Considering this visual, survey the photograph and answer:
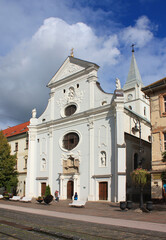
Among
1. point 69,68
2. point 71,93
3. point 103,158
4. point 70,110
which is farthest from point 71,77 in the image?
point 103,158

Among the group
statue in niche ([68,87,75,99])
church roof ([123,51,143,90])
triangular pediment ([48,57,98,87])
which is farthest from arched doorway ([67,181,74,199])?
church roof ([123,51,143,90])

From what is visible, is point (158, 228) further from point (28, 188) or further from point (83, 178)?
point (28, 188)

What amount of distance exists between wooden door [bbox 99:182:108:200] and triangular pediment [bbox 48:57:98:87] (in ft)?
48.2

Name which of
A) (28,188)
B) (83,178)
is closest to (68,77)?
(83,178)

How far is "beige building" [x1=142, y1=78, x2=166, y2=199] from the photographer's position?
21547 mm

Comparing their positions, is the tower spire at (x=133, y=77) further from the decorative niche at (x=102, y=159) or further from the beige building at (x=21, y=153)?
the decorative niche at (x=102, y=159)

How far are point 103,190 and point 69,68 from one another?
17.3 meters

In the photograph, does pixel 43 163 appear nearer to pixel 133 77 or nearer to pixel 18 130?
pixel 18 130

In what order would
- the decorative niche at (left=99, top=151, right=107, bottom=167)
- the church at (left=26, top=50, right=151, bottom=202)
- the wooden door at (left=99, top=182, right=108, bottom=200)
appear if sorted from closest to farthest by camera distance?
the wooden door at (left=99, top=182, right=108, bottom=200) < the church at (left=26, top=50, right=151, bottom=202) < the decorative niche at (left=99, top=151, right=107, bottom=167)

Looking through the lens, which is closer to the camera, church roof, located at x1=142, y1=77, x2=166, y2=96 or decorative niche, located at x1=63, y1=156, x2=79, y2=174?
church roof, located at x1=142, y1=77, x2=166, y2=96

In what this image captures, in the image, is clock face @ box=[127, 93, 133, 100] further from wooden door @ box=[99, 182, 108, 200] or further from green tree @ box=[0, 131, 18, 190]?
wooden door @ box=[99, 182, 108, 200]

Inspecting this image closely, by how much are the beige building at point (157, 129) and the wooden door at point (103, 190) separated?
6.93m

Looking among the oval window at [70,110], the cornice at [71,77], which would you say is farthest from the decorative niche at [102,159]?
the cornice at [71,77]

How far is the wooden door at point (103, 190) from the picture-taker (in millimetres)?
27441
